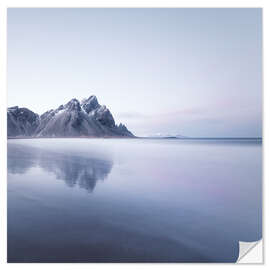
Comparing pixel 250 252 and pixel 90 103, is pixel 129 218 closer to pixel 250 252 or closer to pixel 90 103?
pixel 250 252

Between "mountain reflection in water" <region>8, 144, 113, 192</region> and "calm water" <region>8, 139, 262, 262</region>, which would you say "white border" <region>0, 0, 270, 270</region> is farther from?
"mountain reflection in water" <region>8, 144, 113, 192</region>

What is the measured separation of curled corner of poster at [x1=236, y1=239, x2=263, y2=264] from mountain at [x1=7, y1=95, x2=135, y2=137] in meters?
3.07

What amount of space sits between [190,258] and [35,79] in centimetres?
406

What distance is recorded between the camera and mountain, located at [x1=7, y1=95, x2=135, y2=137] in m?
3.70

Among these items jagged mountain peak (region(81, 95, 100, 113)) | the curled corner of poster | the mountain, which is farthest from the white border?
jagged mountain peak (region(81, 95, 100, 113))

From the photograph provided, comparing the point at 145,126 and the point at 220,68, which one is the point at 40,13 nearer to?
the point at 145,126

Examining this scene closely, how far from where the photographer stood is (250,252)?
2.87 metres

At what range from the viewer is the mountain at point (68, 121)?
3.70m

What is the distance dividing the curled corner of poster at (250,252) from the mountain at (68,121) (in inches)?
121

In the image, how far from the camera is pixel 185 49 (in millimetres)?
3986
